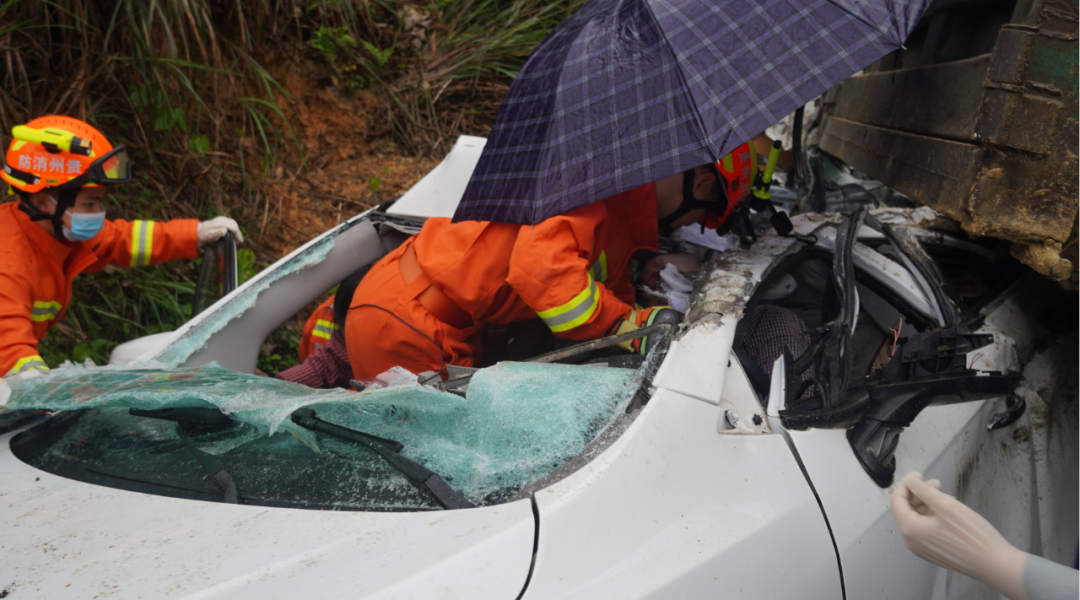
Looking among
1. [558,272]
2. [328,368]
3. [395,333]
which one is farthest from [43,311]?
[558,272]

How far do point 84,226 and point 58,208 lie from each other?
0.36 ft

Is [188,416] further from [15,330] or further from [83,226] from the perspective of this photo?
[83,226]

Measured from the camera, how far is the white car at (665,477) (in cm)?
106

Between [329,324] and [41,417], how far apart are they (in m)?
1.11

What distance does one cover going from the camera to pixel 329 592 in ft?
3.23

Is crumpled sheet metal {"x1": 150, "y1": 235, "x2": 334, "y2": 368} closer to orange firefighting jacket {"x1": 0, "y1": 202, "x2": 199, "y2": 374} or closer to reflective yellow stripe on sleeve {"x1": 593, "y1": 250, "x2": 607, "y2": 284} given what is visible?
orange firefighting jacket {"x1": 0, "y1": 202, "x2": 199, "y2": 374}

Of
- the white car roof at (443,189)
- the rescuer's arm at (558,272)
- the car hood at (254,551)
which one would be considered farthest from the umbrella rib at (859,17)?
the white car roof at (443,189)

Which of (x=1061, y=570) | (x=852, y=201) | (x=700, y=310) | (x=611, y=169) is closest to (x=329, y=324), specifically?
(x=611, y=169)

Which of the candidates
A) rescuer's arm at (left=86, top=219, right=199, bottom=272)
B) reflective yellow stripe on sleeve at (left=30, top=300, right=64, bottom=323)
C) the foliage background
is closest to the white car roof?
rescuer's arm at (left=86, top=219, right=199, bottom=272)

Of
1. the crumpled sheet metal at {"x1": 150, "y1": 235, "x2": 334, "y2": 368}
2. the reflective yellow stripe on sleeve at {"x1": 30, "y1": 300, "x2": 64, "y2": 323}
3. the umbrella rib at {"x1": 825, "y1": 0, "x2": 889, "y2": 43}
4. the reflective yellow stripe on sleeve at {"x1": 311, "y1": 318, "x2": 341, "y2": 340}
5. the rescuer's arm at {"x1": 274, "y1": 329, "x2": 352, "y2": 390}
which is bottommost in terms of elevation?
the rescuer's arm at {"x1": 274, "y1": 329, "x2": 352, "y2": 390}

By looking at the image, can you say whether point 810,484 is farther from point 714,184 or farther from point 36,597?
point 36,597

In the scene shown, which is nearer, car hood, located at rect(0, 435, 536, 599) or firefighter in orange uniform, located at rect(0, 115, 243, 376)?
car hood, located at rect(0, 435, 536, 599)

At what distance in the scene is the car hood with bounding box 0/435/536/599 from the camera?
3.27ft

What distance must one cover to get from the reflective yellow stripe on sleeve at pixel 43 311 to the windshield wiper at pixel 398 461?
79.7 inches
